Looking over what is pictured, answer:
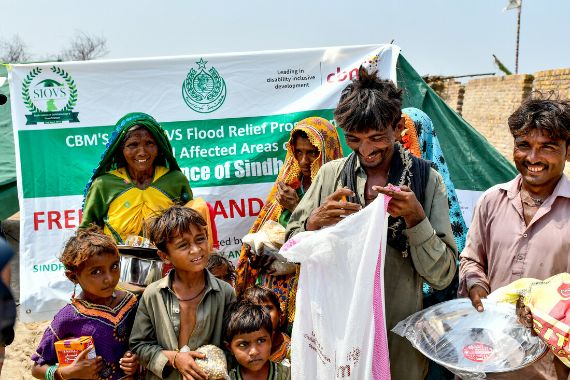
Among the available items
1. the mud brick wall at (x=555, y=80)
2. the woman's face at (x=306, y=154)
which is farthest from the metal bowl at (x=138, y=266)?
the mud brick wall at (x=555, y=80)

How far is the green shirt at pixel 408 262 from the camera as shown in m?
2.26

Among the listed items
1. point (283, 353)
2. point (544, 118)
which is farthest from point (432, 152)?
point (283, 353)

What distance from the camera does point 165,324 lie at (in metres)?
2.70

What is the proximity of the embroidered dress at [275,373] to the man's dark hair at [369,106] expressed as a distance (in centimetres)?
117

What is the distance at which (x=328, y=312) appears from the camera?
7.68 ft

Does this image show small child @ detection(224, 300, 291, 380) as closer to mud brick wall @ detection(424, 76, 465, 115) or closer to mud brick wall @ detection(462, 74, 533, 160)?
mud brick wall @ detection(462, 74, 533, 160)

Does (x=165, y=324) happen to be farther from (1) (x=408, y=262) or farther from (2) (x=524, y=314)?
(2) (x=524, y=314)

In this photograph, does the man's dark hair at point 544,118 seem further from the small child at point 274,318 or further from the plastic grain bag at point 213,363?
the plastic grain bag at point 213,363

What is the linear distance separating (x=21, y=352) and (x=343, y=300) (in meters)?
3.67

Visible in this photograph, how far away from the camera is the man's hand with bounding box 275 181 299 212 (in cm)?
343

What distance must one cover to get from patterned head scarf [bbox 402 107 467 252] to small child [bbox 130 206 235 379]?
155cm

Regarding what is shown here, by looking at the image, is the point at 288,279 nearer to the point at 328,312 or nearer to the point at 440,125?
the point at 328,312

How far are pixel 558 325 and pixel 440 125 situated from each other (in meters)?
3.23

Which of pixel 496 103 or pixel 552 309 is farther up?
pixel 496 103
